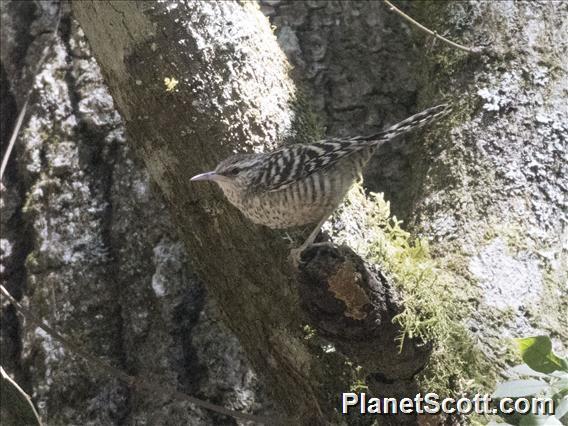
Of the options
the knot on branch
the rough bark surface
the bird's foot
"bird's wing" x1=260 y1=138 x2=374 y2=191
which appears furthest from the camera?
the rough bark surface

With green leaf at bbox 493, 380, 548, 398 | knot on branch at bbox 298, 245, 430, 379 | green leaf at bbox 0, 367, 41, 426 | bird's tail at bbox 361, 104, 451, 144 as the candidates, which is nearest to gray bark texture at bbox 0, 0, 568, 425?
knot on branch at bbox 298, 245, 430, 379

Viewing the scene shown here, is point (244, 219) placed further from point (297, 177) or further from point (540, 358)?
point (540, 358)

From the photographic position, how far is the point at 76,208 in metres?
3.67

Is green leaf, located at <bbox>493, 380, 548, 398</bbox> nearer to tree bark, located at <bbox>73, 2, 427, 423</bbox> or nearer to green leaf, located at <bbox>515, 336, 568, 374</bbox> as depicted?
green leaf, located at <bbox>515, 336, 568, 374</bbox>

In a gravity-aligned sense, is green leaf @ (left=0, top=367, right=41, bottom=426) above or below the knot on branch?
below

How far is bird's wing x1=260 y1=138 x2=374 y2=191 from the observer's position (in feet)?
9.87

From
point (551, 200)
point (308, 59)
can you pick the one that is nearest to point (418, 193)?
point (551, 200)

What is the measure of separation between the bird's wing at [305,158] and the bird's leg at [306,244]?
21 centimetres

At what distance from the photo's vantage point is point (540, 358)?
7.29 feet

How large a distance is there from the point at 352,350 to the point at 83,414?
138 cm

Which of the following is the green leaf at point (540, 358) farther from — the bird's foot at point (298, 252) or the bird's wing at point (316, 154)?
the bird's wing at point (316, 154)

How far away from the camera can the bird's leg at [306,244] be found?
2.62m

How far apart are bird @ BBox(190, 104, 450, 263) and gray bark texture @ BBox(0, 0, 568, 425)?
0.07m

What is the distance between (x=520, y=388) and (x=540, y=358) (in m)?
0.10
